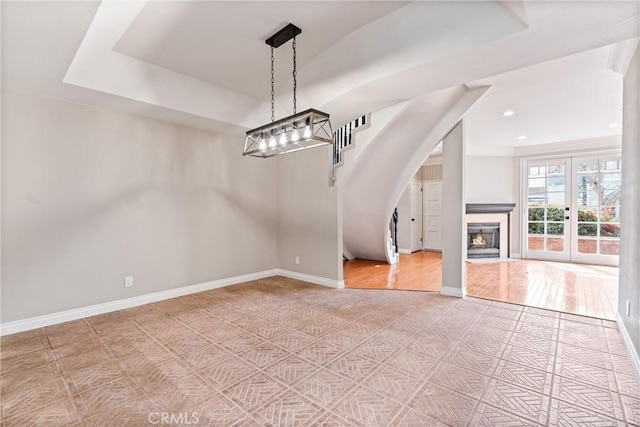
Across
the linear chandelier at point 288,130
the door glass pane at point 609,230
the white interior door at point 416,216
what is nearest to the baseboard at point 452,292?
the linear chandelier at point 288,130

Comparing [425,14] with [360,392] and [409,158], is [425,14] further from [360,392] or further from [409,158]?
[360,392]

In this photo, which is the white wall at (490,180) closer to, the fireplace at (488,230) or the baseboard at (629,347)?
the fireplace at (488,230)

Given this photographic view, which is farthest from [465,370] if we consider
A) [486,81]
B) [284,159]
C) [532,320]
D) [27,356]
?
[284,159]

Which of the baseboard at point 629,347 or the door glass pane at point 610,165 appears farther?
the door glass pane at point 610,165

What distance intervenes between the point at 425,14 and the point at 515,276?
4994 mm

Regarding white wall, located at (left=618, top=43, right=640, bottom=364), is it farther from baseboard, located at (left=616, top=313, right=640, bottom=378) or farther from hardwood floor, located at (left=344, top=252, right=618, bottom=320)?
hardwood floor, located at (left=344, top=252, right=618, bottom=320)

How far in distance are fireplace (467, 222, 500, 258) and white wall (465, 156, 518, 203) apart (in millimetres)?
659

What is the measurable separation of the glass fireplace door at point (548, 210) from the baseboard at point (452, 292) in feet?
14.9

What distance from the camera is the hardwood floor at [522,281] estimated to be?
4012 mm

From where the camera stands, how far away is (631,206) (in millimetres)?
2646

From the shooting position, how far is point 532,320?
11.1ft

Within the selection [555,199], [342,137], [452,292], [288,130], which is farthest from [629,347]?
[555,199]

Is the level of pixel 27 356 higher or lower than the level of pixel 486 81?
lower

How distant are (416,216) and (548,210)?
3.14 m
